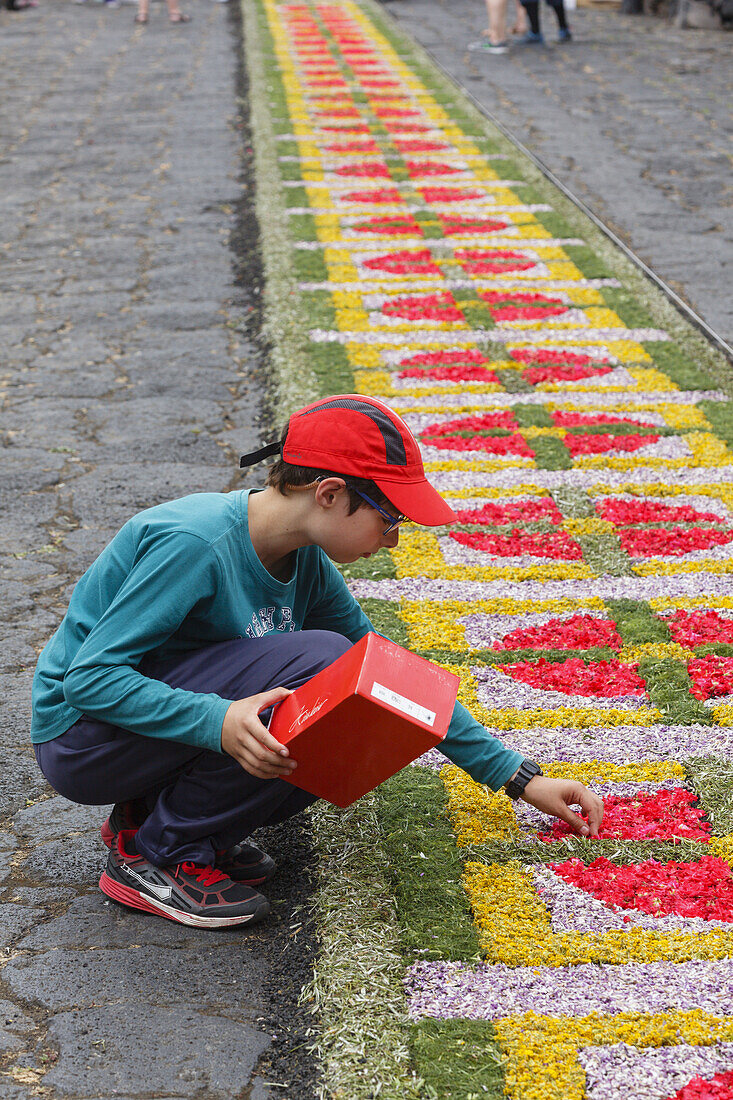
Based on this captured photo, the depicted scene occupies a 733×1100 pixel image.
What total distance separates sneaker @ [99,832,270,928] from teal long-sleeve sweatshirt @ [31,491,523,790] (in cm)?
34

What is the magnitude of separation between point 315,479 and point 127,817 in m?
0.85

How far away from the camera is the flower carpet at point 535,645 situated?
2.12 metres

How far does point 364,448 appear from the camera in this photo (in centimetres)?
228

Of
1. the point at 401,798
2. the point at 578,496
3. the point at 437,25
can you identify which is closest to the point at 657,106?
the point at 437,25

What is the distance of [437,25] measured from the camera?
50.8 ft

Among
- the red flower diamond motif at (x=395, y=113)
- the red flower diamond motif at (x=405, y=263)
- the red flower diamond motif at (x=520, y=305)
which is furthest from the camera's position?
the red flower diamond motif at (x=395, y=113)

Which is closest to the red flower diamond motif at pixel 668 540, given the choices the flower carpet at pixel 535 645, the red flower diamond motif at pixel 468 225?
the flower carpet at pixel 535 645

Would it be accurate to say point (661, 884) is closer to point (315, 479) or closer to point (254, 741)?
point (254, 741)

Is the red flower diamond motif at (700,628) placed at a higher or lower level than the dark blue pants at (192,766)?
lower

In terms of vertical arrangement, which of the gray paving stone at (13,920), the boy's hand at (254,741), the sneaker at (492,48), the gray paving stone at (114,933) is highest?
the sneaker at (492,48)

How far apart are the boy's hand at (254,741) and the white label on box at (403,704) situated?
22 cm

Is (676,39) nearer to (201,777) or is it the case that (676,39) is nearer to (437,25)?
(437,25)

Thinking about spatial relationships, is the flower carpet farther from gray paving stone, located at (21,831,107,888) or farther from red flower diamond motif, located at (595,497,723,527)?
gray paving stone, located at (21,831,107,888)

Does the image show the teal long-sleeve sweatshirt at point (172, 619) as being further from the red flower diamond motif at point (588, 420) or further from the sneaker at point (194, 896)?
the red flower diamond motif at point (588, 420)
